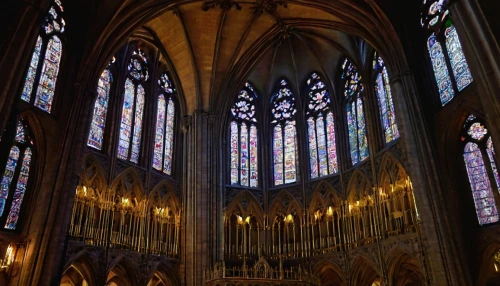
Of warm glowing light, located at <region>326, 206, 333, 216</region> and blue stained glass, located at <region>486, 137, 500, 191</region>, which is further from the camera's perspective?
warm glowing light, located at <region>326, 206, 333, 216</region>

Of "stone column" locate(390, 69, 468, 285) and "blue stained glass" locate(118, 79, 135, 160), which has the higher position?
"blue stained glass" locate(118, 79, 135, 160)

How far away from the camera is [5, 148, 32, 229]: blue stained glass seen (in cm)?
1351

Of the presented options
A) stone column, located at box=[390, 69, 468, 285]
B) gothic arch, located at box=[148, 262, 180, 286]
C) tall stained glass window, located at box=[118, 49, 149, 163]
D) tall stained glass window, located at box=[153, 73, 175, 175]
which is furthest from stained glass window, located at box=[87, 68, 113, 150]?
stone column, located at box=[390, 69, 468, 285]

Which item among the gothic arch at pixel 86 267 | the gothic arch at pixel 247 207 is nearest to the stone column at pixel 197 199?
the gothic arch at pixel 247 207

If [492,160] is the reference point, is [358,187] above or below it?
above

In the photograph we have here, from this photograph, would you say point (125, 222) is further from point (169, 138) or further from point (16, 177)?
point (169, 138)

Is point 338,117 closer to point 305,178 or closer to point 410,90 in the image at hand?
point 305,178

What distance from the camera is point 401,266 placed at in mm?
17766

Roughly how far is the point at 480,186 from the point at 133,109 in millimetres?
14802

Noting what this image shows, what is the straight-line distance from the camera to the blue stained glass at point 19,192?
13.5m

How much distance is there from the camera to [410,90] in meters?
16.5

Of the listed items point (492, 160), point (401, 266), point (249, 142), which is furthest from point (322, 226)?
point (492, 160)

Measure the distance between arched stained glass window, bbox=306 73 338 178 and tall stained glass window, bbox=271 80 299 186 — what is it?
0.92 metres

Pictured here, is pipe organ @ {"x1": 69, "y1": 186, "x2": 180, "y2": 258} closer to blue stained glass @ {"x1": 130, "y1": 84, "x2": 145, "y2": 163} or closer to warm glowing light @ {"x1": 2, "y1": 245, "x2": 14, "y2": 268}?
blue stained glass @ {"x1": 130, "y1": 84, "x2": 145, "y2": 163}
